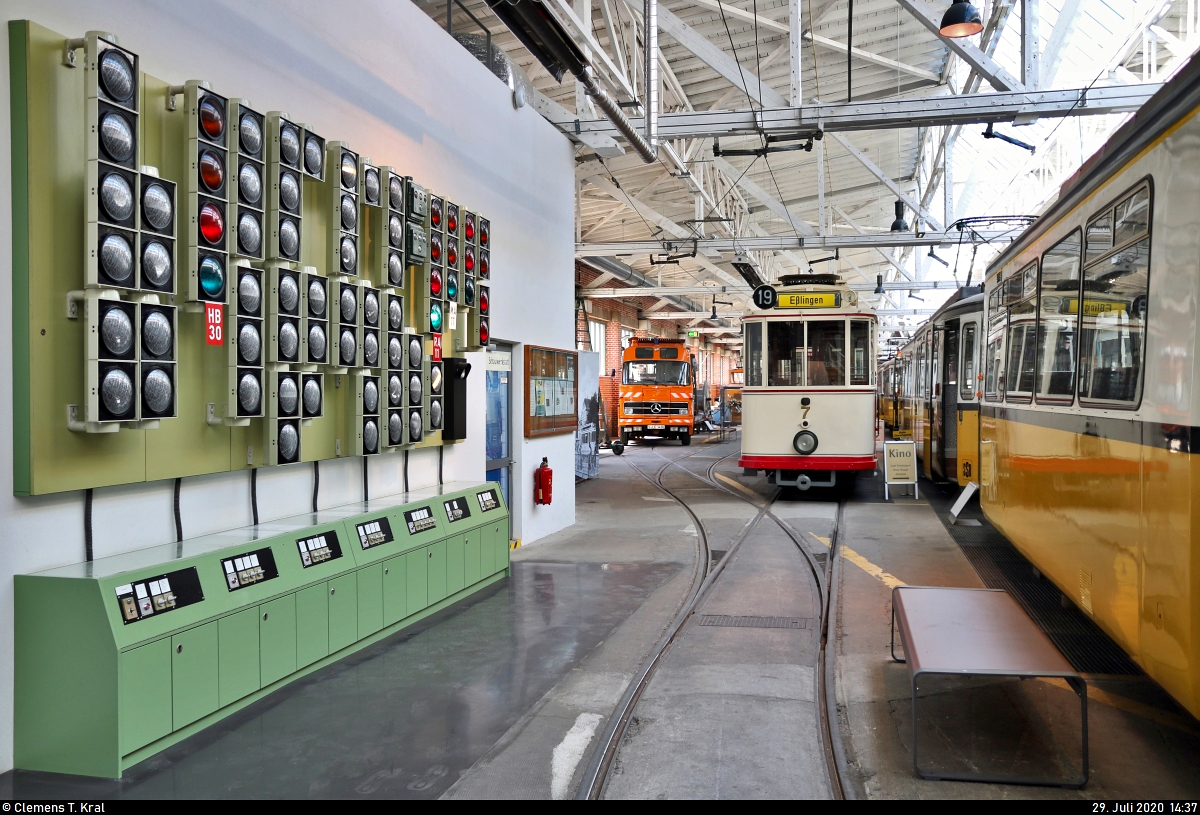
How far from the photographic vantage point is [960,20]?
8148mm

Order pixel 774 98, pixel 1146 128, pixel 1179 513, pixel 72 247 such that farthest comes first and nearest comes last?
1. pixel 774 98
2. pixel 72 247
3. pixel 1146 128
4. pixel 1179 513

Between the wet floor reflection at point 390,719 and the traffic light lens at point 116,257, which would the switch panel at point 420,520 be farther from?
the traffic light lens at point 116,257

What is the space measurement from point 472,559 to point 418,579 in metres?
0.94

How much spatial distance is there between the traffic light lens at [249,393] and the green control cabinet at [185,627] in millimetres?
774

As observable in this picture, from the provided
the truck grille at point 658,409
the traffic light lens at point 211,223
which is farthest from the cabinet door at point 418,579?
the truck grille at point 658,409

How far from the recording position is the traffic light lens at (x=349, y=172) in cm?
609

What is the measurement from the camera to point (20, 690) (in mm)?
3955

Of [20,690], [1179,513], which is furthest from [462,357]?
[1179,513]

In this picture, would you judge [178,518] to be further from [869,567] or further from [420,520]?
[869,567]

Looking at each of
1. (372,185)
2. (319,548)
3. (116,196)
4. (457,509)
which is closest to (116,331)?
(116,196)

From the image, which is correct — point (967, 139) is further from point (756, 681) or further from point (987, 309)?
point (756, 681)

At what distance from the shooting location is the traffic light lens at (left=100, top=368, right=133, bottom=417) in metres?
4.10

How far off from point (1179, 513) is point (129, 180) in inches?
192

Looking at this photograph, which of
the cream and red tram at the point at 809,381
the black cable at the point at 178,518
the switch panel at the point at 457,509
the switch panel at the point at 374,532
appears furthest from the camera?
the cream and red tram at the point at 809,381
